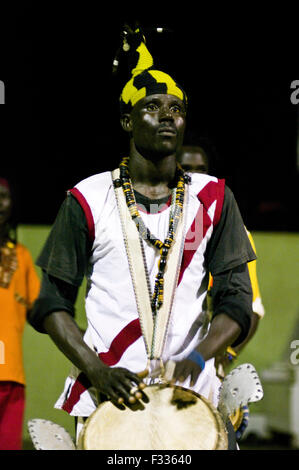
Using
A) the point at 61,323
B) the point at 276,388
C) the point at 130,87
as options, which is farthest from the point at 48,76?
the point at 61,323

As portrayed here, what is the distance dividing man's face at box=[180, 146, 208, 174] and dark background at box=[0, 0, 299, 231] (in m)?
2.25

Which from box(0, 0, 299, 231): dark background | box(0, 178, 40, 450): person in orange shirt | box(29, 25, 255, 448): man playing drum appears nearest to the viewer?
box(29, 25, 255, 448): man playing drum

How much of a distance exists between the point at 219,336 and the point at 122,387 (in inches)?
15.6

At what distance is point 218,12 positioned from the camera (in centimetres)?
700

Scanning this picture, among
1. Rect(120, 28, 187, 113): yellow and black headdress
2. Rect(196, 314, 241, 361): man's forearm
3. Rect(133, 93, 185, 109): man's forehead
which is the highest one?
Rect(120, 28, 187, 113): yellow and black headdress

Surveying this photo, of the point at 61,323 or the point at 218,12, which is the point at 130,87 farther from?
the point at 218,12

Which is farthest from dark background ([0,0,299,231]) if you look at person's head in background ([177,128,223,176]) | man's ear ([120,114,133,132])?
man's ear ([120,114,133,132])

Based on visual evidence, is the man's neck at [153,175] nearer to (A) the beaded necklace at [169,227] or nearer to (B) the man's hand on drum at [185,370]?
(A) the beaded necklace at [169,227]

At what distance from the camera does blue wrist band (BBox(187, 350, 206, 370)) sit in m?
2.87

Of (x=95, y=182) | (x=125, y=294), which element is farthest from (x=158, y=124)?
(x=125, y=294)

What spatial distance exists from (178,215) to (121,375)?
0.69 m

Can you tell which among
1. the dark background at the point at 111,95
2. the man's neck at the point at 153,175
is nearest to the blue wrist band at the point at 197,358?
the man's neck at the point at 153,175

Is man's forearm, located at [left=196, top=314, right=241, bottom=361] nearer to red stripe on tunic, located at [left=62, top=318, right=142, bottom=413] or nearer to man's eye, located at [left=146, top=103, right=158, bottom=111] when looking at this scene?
red stripe on tunic, located at [left=62, top=318, right=142, bottom=413]

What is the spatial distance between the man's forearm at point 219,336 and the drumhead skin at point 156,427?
0.58ft
